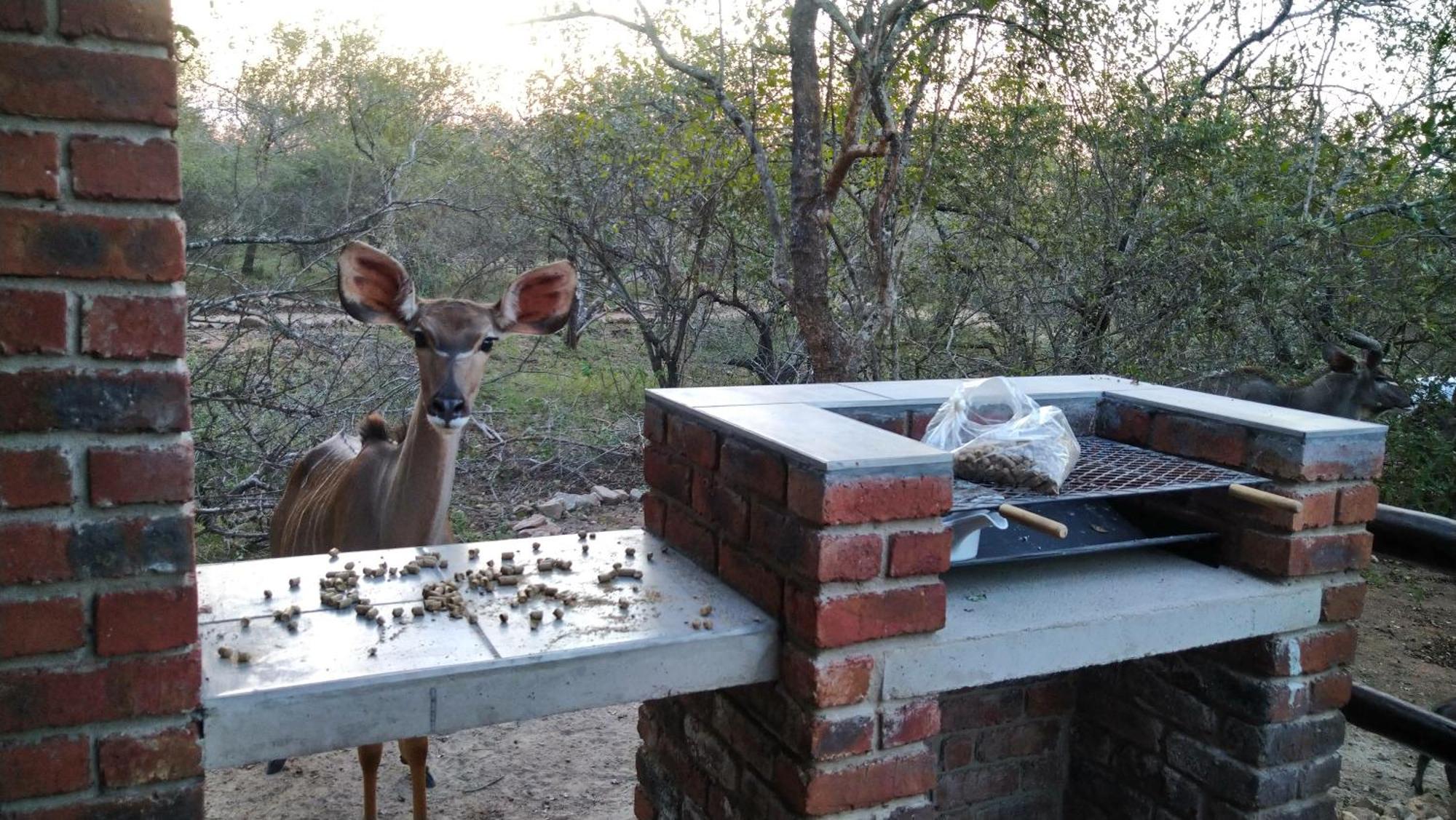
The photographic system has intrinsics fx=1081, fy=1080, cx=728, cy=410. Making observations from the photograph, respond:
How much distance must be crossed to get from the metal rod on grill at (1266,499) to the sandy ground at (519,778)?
7.84ft

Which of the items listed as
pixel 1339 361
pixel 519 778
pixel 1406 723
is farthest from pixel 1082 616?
pixel 1339 361

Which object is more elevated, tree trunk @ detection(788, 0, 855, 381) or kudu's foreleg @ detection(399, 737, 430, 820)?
tree trunk @ detection(788, 0, 855, 381)

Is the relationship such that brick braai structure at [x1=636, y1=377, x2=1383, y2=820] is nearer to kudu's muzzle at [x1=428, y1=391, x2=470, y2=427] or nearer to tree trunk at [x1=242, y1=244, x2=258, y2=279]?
kudu's muzzle at [x1=428, y1=391, x2=470, y2=427]

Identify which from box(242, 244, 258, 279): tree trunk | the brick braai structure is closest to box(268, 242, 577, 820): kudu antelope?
the brick braai structure

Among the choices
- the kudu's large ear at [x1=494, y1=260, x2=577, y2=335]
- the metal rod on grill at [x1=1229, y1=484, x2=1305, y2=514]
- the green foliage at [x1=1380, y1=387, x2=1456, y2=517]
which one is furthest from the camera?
the green foliage at [x1=1380, y1=387, x2=1456, y2=517]

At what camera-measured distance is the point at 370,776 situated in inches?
176

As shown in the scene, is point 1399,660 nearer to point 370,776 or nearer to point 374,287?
point 370,776

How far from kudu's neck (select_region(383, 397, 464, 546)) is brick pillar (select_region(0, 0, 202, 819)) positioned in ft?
8.47

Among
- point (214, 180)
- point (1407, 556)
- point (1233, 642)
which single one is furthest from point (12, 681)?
point (214, 180)

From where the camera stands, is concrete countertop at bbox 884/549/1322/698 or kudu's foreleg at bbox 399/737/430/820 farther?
kudu's foreleg at bbox 399/737/430/820

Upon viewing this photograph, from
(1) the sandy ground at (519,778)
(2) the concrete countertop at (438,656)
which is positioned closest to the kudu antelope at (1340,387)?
(1) the sandy ground at (519,778)

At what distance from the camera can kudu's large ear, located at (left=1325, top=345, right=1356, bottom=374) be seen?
832cm

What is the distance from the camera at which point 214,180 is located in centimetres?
1377

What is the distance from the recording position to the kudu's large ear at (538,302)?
15.2 ft
